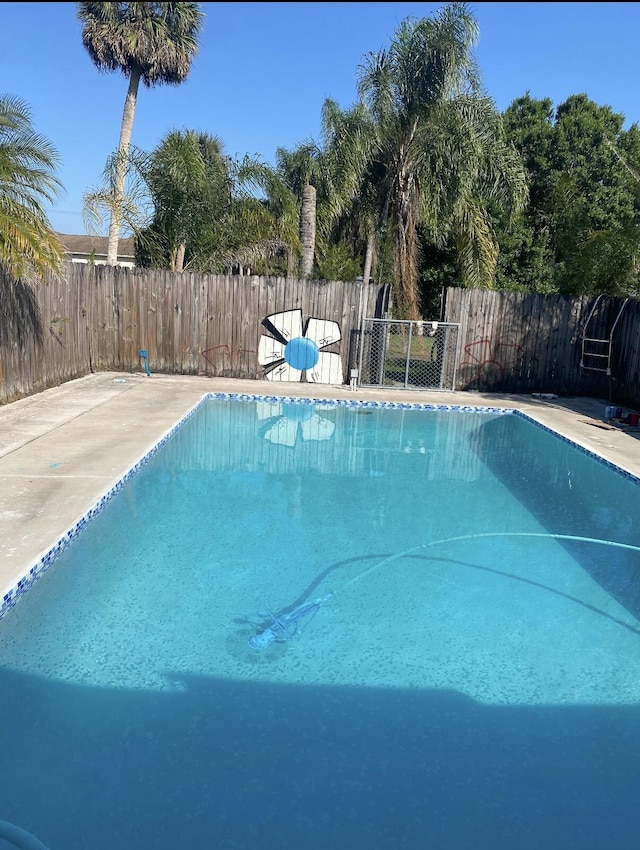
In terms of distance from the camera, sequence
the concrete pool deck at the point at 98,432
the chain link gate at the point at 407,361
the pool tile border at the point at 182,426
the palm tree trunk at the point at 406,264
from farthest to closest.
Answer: the palm tree trunk at the point at 406,264 < the chain link gate at the point at 407,361 < the concrete pool deck at the point at 98,432 < the pool tile border at the point at 182,426

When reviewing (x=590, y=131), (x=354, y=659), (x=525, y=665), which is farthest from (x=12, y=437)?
(x=590, y=131)

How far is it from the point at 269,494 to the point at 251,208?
9909mm

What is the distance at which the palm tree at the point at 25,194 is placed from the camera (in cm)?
752

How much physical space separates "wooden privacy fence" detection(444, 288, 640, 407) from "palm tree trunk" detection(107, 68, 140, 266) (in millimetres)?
7103

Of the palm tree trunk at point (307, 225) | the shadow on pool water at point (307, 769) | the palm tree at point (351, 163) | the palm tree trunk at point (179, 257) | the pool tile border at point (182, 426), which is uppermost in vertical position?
the palm tree at point (351, 163)

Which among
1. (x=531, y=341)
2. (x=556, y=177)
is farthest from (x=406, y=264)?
(x=556, y=177)

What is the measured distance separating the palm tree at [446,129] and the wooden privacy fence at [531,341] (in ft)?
5.49

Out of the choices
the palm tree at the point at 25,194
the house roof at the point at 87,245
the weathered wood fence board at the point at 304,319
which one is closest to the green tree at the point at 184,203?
the weathered wood fence board at the point at 304,319

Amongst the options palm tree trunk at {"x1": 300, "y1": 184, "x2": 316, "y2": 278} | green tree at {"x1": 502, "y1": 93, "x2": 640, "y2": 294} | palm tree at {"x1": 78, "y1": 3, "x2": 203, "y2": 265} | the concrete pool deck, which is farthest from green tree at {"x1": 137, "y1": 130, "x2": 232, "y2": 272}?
green tree at {"x1": 502, "y1": 93, "x2": 640, "y2": 294}

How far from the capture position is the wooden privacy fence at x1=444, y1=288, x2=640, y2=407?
13156 mm

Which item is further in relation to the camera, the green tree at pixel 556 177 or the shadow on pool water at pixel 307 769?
the green tree at pixel 556 177

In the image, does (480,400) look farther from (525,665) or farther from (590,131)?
(590,131)

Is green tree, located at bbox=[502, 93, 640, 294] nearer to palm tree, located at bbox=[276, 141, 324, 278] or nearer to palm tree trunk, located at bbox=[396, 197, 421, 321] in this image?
palm tree, located at bbox=[276, 141, 324, 278]

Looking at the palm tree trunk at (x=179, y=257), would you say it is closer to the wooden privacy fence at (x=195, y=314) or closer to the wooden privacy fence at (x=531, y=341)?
the wooden privacy fence at (x=195, y=314)
